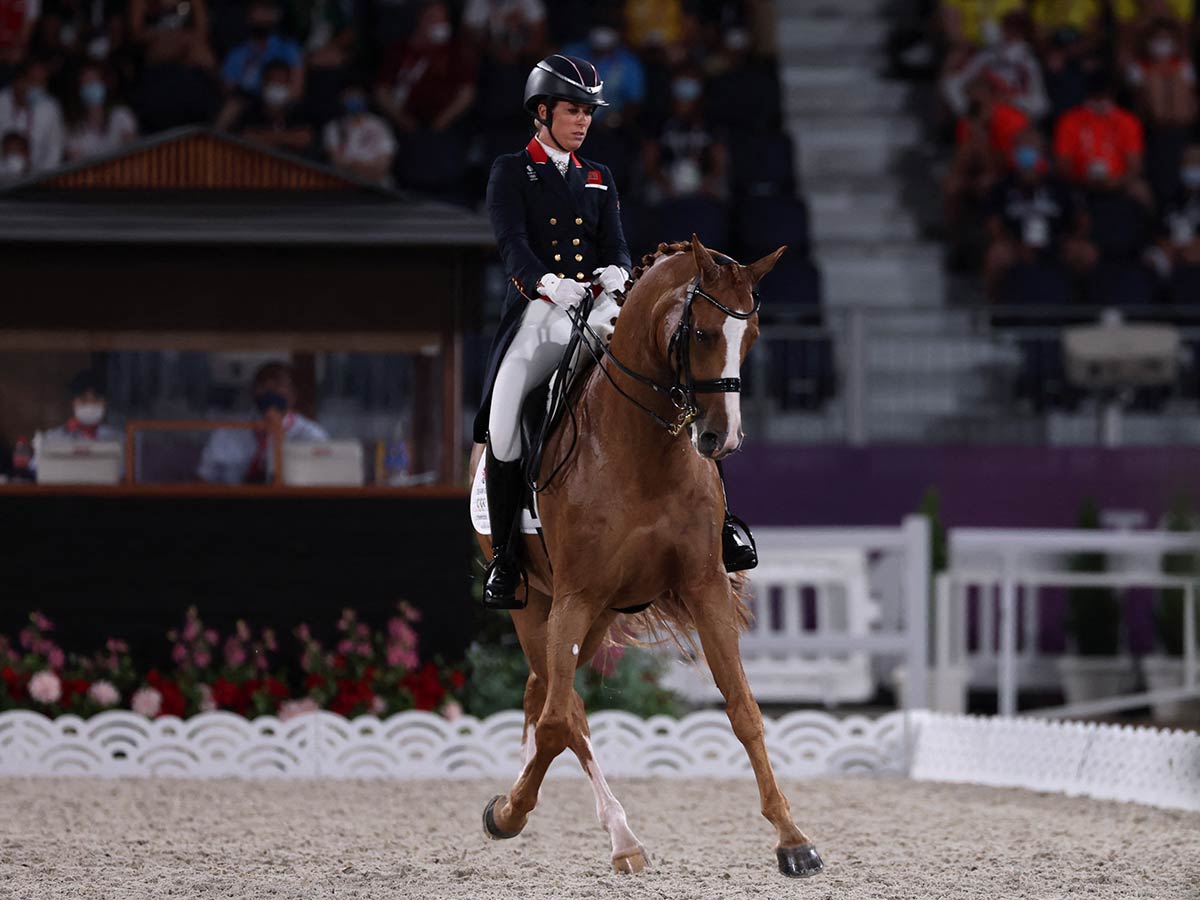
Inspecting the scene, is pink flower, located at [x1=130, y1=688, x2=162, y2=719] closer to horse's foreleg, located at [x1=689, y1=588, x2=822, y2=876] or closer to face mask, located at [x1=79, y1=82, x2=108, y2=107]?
horse's foreleg, located at [x1=689, y1=588, x2=822, y2=876]

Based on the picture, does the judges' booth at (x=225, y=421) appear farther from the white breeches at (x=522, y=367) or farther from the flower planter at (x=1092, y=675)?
the flower planter at (x=1092, y=675)

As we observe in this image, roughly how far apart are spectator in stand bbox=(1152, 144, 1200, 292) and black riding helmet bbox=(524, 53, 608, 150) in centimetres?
886

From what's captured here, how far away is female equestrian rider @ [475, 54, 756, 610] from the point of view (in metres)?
5.95

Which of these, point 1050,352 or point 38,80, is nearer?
point 1050,352

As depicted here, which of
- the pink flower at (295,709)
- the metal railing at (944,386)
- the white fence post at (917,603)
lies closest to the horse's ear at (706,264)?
the pink flower at (295,709)

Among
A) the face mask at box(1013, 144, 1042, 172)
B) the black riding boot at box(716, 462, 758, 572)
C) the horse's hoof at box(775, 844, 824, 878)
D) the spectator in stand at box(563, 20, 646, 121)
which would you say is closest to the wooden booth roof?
the black riding boot at box(716, 462, 758, 572)

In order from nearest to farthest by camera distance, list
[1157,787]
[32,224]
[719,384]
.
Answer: [719,384] < [1157,787] < [32,224]

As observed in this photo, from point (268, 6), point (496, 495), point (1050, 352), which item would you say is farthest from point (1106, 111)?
point (496, 495)

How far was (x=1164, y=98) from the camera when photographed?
50.6 feet

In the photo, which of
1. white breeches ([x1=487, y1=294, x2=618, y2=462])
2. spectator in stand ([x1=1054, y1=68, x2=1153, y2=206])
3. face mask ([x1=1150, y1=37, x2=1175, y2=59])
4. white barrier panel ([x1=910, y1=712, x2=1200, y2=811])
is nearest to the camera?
white breeches ([x1=487, y1=294, x2=618, y2=462])

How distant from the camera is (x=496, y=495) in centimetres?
610

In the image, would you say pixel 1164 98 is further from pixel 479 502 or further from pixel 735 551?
pixel 735 551

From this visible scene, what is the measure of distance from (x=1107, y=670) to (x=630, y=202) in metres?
4.69

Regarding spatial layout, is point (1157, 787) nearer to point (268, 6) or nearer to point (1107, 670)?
point (1107, 670)
